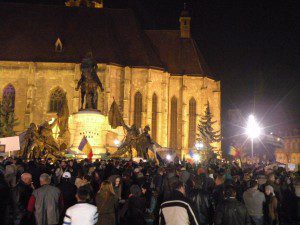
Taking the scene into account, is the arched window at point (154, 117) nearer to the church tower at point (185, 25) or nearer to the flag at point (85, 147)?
the church tower at point (185, 25)

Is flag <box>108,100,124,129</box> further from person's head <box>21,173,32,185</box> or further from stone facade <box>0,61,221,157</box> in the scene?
person's head <box>21,173,32,185</box>

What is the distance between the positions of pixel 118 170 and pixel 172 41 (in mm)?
37107

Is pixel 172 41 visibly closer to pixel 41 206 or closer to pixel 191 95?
pixel 191 95

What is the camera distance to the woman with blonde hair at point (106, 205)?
6.95 m

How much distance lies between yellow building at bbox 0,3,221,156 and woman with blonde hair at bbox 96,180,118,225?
3373cm

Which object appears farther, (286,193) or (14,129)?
(14,129)

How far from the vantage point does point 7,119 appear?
132 ft

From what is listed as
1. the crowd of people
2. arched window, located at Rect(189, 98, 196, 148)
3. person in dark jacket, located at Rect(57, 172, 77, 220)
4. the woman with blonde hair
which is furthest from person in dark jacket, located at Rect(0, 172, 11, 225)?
arched window, located at Rect(189, 98, 196, 148)

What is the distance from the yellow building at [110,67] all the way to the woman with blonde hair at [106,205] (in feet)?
111

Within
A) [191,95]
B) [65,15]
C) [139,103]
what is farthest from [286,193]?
[65,15]

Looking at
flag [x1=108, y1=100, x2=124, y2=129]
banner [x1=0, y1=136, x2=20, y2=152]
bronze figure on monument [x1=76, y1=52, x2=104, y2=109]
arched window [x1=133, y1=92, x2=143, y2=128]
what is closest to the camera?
banner [x1=0, y1=136, x2=20, y2=152]

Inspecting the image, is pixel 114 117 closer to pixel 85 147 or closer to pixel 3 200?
pixel 85 147

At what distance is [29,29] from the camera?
148ft

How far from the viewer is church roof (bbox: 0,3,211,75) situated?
4294 cm
